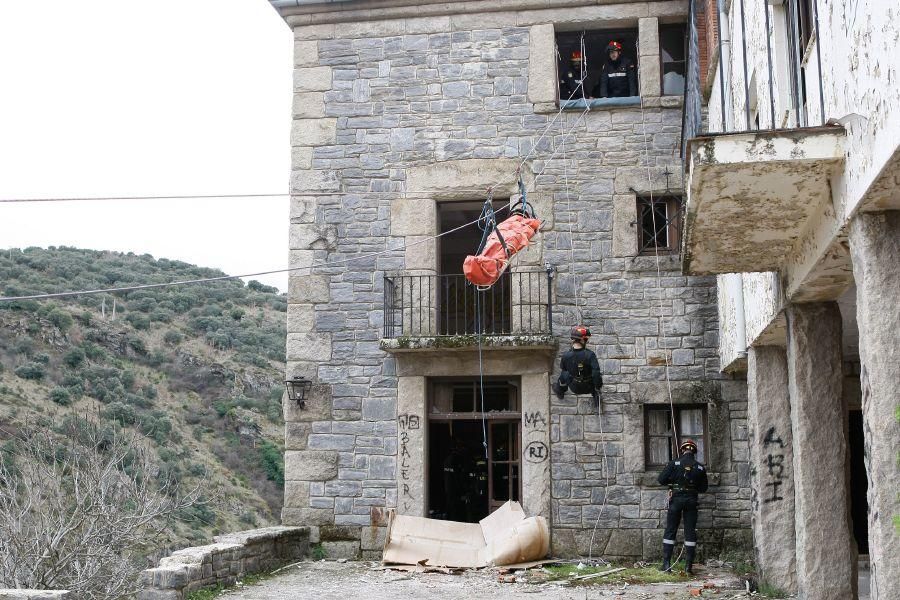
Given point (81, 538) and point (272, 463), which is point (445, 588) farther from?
point (272, 463)

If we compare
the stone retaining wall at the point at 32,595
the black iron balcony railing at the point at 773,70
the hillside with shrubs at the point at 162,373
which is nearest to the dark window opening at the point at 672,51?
the black iron balcony railing at the point at 773,70

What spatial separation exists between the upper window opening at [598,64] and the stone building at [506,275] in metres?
0.04

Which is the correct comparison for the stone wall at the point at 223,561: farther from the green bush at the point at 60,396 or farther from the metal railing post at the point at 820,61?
the green bush at the point at 60,396

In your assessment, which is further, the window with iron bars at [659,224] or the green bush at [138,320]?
the green bush at [138,320]

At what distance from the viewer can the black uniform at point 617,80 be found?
1155 cm

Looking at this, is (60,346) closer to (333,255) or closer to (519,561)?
(333,255)

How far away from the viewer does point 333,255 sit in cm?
1149

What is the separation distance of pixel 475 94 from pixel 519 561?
529 cm

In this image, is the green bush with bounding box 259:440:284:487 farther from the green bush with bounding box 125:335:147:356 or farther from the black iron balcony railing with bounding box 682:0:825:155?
the black iron balcony railing with bounding box 682:0:825:155

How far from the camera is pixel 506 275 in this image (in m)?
11.9

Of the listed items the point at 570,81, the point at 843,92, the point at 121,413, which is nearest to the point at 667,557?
the point at 570,81

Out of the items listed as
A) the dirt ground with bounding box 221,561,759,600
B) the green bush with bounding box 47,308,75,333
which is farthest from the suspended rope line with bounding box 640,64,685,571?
the green bush with bounding box 47,308,75,333

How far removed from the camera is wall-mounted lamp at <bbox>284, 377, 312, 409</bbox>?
11.3 m

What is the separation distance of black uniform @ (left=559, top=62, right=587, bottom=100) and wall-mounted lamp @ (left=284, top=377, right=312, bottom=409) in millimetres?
4506
